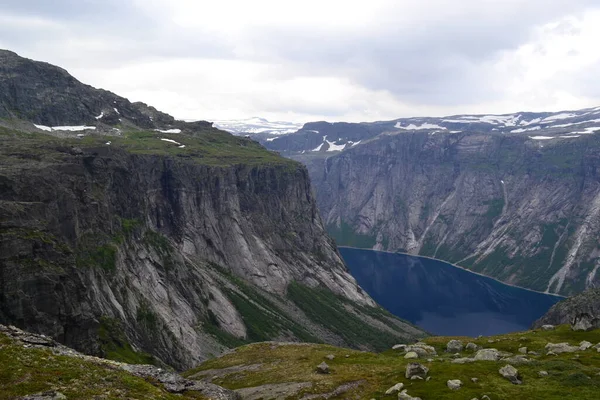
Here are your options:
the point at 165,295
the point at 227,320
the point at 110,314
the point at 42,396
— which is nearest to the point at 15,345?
the point at 42,396

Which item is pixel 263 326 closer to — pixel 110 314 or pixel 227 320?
pixel 227 320

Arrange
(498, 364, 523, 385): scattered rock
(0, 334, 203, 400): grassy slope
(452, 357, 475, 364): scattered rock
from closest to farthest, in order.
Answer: (0, 334, 203, 400): grassy slope < (498, 364, 523, 385): scattered rock < (452, 357, 475, 364): scattered rock

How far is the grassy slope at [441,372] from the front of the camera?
46.0m

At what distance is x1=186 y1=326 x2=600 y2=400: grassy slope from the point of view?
4597 cm

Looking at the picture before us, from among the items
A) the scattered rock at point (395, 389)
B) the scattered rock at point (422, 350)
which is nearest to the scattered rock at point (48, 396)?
the scattered rock at point (395, 389)

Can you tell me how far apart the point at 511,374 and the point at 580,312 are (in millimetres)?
45399

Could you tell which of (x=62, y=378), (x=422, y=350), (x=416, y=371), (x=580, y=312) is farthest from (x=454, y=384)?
(x=580, y=312)

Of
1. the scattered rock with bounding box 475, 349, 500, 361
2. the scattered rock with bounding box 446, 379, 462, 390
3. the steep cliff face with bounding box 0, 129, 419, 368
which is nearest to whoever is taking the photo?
the scattered rock with bounding box 446, 379, 462, 390

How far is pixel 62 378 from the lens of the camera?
1465 inches

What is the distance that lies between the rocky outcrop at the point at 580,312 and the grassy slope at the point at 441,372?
2.64 meters

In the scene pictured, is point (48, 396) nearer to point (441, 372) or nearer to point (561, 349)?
point (441, 372)

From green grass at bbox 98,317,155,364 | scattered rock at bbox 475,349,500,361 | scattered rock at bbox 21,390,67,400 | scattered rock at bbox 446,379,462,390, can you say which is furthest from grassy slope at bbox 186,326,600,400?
scattered rock at bbox 21,390,67,400

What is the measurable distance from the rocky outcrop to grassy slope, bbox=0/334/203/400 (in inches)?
2627

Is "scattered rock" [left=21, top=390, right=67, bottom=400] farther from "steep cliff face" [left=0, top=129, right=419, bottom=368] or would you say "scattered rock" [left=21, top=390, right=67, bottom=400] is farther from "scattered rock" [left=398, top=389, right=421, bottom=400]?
"steep cliff face" [left=0, top=129, right=419, bottom=368]
